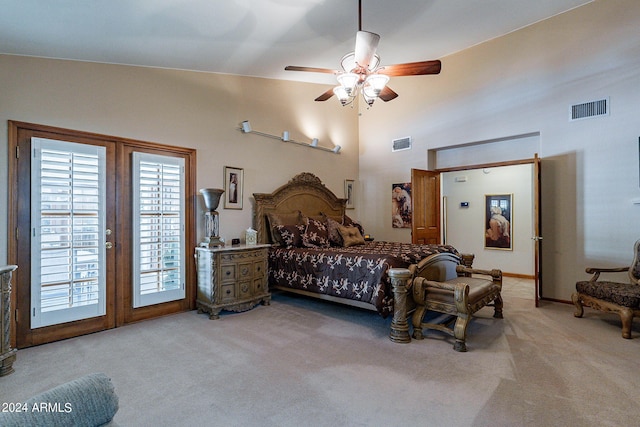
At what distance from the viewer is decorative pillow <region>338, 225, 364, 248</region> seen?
5152mm

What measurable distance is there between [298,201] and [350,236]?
123cm

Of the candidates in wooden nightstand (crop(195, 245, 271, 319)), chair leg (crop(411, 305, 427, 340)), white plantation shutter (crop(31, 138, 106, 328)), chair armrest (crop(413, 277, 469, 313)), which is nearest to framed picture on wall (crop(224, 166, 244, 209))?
wooden nightstand (crop(195, 245, 271, 319))

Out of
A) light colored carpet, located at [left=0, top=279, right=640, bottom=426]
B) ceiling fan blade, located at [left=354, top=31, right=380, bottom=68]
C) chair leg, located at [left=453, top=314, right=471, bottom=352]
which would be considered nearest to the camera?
light colored carpet, located at [left=0, top=279, right=640, bottom=426]

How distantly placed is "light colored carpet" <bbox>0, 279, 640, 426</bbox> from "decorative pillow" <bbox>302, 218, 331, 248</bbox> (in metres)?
1.35

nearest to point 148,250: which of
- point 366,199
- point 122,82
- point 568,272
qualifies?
point 122,82

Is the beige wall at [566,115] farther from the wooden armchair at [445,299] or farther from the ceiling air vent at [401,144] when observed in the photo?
the wooden armchair at [445,299]

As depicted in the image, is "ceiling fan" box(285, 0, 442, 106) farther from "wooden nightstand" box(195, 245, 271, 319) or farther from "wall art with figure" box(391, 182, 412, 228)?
"wall art with figure" box(391, 182, 412, 228)

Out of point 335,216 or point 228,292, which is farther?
point 335,216

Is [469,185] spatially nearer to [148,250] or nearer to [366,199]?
[366,199]

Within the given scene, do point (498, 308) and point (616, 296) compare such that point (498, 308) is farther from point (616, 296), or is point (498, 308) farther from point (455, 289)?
point (455, 289)

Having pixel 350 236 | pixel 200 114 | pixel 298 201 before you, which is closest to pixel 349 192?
pixel 298 201

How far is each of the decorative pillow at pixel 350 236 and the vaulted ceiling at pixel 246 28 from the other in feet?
8.84

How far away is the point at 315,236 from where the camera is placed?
5.03 meters

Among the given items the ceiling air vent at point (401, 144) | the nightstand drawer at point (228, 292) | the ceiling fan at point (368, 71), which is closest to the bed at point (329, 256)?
the nightstand drawer at point (228, 292)
